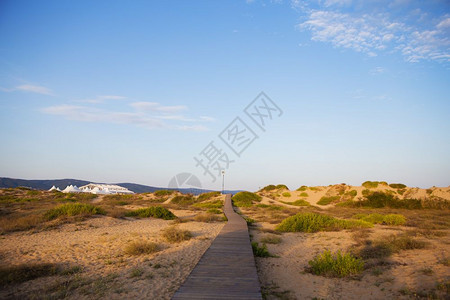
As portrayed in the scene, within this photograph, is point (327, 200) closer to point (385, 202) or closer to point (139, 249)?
point (385, 202)

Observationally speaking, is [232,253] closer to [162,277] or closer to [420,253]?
[162,277]

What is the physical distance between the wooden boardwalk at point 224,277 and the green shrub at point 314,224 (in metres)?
5.93

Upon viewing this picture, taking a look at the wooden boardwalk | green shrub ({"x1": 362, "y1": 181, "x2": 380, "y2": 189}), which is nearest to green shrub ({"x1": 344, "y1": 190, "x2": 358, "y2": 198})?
green shrub ({"x1": 362, "y1": 181, "x2": 380, "y2": 189})

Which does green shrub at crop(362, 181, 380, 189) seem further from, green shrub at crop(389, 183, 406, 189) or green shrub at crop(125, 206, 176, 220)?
green shrub at crop(125, 206, 176, 220)

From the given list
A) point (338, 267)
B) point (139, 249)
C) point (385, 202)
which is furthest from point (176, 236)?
point (385, 202)

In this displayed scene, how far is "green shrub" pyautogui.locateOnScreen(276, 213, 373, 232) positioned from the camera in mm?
13773

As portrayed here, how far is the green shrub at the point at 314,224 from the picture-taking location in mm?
13773

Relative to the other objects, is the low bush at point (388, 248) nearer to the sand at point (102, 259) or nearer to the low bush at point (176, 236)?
the sand at point (102, 259)

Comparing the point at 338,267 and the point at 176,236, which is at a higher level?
the point at 338,267

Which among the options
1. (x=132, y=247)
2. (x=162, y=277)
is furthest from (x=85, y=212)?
(x=162, y=277)

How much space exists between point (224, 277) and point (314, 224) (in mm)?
9652

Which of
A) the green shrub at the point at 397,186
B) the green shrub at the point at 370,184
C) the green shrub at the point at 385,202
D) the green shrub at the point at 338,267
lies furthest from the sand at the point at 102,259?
the green shrub at the point at 397,186

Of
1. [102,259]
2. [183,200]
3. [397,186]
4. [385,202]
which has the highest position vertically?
[397,186]

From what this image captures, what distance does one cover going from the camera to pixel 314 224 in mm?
14047
